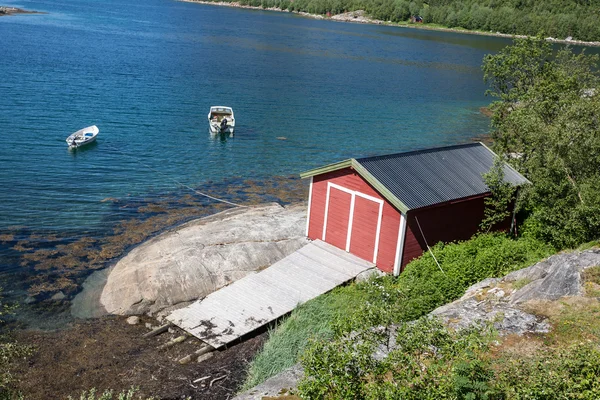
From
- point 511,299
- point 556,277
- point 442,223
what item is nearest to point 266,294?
point 442,223

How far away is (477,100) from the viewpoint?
81500mm

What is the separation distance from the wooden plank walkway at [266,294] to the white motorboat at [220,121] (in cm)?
2791

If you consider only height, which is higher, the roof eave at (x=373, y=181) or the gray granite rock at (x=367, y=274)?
the roof eave at (x=373, y=181)

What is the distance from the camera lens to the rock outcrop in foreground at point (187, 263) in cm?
2409

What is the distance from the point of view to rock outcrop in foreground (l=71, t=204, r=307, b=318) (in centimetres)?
2409

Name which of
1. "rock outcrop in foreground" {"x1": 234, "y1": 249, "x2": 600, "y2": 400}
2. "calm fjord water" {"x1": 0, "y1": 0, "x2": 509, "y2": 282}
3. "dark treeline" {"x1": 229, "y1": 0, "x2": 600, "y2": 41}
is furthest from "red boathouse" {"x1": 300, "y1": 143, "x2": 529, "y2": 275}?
"dark treeline" {"x1": 229, "y1": 0, "x2": 600, "y2": 41}

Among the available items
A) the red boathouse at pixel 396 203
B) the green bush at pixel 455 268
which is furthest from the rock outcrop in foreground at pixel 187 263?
the green bush at pixel 455 268

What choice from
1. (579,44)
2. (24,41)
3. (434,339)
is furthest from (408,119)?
(579,44)

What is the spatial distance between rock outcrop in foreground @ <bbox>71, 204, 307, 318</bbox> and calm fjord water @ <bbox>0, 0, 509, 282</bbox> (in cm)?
588

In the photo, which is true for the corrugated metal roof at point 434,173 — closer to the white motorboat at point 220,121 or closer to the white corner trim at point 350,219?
the white corner trim at point 350,219

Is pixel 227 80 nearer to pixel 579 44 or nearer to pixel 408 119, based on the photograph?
pixel 408 119

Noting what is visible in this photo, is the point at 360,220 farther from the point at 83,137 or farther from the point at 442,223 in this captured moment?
the point at 83,137

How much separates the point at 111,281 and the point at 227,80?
2172 inches

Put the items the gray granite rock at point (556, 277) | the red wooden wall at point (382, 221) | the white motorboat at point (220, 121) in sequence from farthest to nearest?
the white motorboat at point (220, 121) < the red wooden wall at point (382, 221) < the gray granite rock at point (556, 277)
